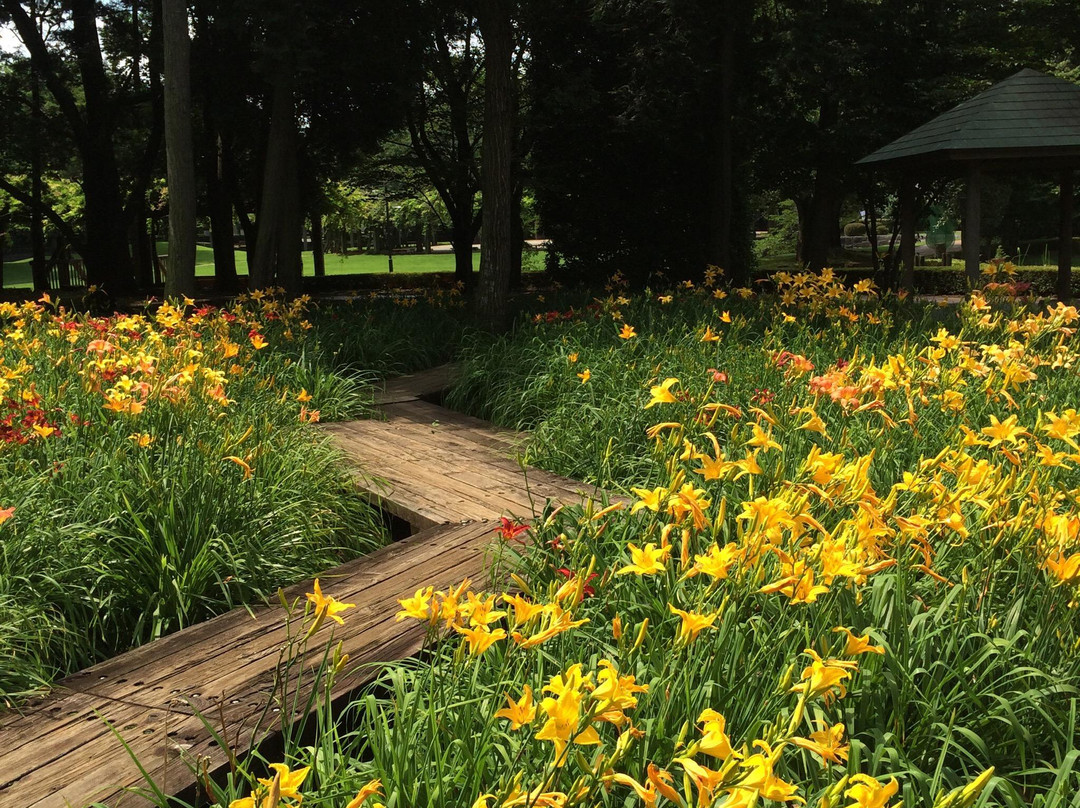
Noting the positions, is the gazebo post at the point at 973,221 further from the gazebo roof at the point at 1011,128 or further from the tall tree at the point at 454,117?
the tall tree at the point at 454,117

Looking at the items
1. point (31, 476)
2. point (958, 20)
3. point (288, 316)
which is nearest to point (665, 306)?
point (288, 316)

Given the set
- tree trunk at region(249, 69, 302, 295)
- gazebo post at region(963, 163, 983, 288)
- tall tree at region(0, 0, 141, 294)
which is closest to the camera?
tree trunk at region(249, 69, 302, 295)

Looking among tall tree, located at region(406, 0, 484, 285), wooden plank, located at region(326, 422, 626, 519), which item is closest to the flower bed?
wooden plank, located at region(326, 422, 626, 519)

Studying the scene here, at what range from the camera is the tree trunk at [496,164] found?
338 inches

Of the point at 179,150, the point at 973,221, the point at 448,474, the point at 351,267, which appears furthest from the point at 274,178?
the point at 351,267

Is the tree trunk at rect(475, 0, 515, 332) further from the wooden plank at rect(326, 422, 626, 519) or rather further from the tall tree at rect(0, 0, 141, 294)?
the tall tree at rect(0, 0, 141, 294)

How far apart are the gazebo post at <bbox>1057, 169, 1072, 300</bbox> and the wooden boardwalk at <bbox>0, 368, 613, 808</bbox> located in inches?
371

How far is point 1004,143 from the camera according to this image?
10414 mm

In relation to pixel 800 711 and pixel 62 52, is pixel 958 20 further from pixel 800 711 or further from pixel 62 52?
pixel 800 711

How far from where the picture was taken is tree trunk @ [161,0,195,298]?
8.64m

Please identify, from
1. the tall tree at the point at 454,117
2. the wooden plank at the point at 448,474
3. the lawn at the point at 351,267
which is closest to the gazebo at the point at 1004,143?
the tall tree at the point at 454,117

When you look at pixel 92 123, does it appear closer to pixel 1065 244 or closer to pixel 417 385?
pixel 417 385

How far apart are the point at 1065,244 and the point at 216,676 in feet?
38.0

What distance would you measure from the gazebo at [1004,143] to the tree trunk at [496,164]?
4950 millimetres
